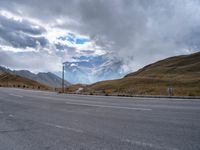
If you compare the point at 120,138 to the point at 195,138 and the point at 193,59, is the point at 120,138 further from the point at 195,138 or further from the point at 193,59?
the point at 193,59

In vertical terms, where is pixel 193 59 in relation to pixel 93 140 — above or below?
above

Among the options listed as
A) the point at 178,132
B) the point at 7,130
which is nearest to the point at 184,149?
the point at 178,132

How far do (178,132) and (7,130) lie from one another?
17.8 ft

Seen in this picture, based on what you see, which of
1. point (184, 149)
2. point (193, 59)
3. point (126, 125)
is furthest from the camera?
point (193, 59)

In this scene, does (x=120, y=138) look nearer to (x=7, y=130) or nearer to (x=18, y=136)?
(x=18, y=136)

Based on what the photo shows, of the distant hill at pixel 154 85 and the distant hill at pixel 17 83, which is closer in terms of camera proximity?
the distant hill at pixel 154 85

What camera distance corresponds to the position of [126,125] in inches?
305

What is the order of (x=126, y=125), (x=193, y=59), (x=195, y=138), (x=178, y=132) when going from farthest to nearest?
1. (x=193, y=59)
2. (x=126, y=125)
3. (x=178, y=132)
4. (x=195, y=138)

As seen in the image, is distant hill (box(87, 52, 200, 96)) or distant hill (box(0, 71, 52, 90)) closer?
distant hill (box(87, 52, 200, 96))

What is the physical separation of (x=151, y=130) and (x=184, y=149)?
1872mm

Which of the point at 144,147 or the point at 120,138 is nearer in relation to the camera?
the point at 144,147

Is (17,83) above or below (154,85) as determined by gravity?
above

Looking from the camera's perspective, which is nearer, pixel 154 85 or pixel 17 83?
pixel 154 85

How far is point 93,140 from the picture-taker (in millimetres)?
6000
